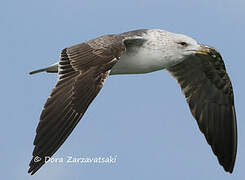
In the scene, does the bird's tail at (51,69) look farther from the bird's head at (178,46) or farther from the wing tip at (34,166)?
the wing tip at (34,166)

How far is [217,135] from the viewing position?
16.0m

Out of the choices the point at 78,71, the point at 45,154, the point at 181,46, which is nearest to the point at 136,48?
the point at 181,46

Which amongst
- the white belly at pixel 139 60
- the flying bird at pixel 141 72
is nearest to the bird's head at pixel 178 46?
the flying bird at pixel 141 72

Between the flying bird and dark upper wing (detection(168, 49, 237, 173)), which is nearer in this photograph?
the flying bird

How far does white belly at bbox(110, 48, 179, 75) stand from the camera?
539 inches

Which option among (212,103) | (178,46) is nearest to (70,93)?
(178,46)

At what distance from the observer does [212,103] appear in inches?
635

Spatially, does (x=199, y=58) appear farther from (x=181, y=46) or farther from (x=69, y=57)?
(x=69, y=57)

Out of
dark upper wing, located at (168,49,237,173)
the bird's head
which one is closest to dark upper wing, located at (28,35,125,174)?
the bird's head

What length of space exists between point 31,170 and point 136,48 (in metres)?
4.17

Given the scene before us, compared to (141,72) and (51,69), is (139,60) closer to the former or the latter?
(141,72)

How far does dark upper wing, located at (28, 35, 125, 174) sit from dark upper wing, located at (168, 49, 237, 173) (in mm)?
3532

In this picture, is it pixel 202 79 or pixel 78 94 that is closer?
pixel 78 94

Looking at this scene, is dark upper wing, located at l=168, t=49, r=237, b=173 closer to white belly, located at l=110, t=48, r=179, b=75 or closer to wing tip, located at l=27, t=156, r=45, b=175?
white belly, located at l=110, t=48, r=179, b=75
